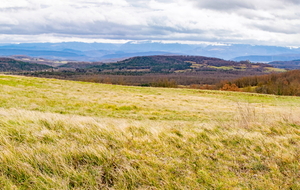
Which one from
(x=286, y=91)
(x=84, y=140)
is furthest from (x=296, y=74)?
(x=84, y=140)

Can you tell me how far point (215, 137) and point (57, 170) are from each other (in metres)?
4.40

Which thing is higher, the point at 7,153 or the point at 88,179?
the point at 7,153

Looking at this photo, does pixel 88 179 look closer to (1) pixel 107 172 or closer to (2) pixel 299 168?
(1) pixel 107 172

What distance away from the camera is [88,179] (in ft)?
13.9

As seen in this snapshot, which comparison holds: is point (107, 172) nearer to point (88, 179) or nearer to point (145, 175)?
point (88, 179)

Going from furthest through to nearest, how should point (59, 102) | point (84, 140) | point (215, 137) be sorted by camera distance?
1. point (59, 102)
2. point (215, 137)
3. point (84, 140)

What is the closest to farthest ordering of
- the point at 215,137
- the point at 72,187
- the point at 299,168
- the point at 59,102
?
the point at 72,187, the point at 299,168, the point at 215,137, the point at 59,102

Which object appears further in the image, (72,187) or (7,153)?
(7,153)

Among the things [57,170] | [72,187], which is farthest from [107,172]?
[57,170]

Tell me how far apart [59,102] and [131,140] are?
1603 cm

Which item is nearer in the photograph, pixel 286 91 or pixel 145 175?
pixel 145 175

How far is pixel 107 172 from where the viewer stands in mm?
4543

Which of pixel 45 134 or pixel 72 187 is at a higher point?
pixel 45 134

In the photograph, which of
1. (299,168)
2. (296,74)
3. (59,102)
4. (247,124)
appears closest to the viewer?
(299,168)
